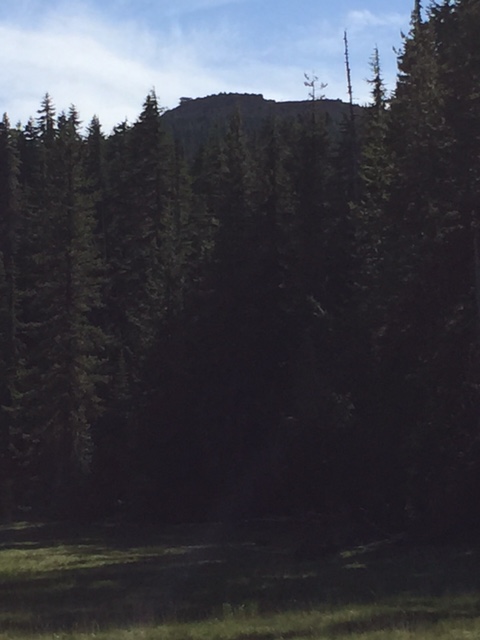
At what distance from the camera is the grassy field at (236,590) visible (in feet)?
48.7

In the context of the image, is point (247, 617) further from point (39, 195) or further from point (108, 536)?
point (39, 195)

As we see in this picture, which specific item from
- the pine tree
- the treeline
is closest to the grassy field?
the treeline

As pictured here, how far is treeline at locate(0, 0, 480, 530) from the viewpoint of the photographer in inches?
1145

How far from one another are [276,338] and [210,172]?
32897 mm

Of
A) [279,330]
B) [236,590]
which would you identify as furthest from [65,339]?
[236,590]

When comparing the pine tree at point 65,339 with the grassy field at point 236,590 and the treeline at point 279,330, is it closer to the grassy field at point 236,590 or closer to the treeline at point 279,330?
the treeline at point 279,330

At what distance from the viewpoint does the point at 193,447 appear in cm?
4569

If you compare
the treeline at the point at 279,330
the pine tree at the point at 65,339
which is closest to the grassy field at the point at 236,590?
the treeline at the point at 279,330

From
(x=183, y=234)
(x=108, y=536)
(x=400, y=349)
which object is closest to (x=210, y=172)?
(x=183, y=234)

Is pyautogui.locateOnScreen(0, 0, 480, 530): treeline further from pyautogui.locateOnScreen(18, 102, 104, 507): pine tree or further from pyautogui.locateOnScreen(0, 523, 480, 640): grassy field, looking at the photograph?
pyautogui.locateOnScreen(0, 523, 480, 640): grassy field

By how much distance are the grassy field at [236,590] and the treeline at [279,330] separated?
4.46m

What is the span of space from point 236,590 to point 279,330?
86.1ft

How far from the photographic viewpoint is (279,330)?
46.6 m

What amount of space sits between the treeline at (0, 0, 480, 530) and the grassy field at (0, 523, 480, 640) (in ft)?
14.6
